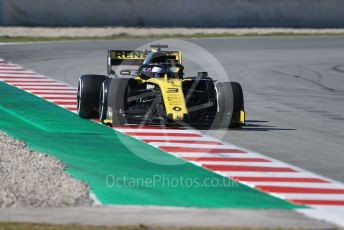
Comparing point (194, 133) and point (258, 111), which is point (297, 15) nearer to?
point (258, 111)

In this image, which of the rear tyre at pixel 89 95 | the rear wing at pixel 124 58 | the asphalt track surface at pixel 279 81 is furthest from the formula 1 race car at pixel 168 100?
the rear wing at pixel 124 58

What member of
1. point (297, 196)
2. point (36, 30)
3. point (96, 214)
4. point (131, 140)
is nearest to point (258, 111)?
point (131, 140)

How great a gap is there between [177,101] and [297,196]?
5622 millimetres

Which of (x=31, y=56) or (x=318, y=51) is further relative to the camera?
(x=318, y=51)

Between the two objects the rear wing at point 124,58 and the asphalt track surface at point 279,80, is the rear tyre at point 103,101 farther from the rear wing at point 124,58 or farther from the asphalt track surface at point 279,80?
the asphalt track surface at point 279,80

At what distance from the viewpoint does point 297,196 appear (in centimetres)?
1189

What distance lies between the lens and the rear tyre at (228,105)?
57.7ft

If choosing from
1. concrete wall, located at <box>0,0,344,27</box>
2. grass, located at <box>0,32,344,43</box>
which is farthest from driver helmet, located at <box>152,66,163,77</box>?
concrete wall, located at <box>0,0,344,27</box>

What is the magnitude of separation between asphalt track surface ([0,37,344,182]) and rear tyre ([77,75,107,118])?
273 centimetres

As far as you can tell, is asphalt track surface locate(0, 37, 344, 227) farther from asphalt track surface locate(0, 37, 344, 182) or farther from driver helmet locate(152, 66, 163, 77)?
driver helmet locate(152, 66, 163, 77)

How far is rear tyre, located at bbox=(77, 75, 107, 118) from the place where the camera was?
1864 cm

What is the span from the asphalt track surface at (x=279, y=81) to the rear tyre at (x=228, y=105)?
25 centimetres

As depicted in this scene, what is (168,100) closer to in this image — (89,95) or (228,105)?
(228,105)

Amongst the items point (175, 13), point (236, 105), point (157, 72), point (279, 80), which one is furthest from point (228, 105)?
point (175, 13)
